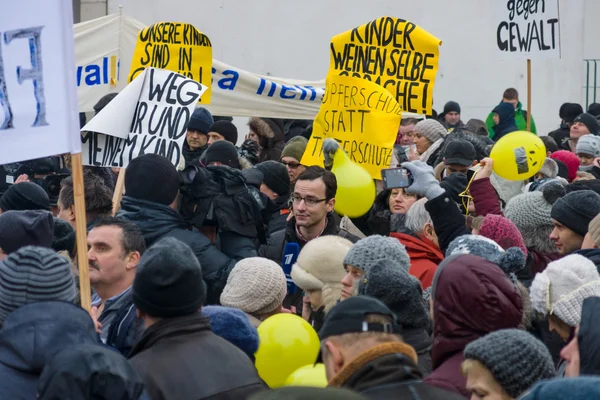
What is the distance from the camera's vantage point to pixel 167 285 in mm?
3656

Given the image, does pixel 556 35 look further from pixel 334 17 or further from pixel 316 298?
pixel 334 17

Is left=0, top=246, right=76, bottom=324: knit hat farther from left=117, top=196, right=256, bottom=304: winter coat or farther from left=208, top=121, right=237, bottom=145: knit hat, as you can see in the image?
left=208, top=121, right=237, bottom=145: knit hat

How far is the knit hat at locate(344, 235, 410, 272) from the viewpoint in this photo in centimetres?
471

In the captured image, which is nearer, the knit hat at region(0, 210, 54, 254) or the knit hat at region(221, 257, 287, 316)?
the knit hat at region(221, 257, 287, 316)

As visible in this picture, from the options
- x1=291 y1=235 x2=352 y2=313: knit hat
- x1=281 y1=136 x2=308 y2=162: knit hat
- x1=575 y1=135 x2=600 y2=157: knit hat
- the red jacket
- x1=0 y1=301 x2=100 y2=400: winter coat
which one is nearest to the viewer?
x1=0 y1=301 x2=100 y2=400: winter coat

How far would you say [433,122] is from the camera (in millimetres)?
9734

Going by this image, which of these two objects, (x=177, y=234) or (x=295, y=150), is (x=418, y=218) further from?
(x=295, y=150)

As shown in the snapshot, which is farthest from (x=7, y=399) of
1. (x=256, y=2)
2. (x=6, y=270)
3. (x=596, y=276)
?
(x=256, y=2)

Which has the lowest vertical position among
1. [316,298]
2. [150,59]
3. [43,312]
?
[316,298]

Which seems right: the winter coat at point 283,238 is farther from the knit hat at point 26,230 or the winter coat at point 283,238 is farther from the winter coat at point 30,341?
the winter coat at point 30,341

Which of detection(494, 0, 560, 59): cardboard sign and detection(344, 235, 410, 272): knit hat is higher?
detection(494, 0, 560, 59): cardboard sign

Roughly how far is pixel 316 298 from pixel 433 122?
15.7 feet

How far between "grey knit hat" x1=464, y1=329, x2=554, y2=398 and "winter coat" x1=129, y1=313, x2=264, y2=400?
0.77 meters

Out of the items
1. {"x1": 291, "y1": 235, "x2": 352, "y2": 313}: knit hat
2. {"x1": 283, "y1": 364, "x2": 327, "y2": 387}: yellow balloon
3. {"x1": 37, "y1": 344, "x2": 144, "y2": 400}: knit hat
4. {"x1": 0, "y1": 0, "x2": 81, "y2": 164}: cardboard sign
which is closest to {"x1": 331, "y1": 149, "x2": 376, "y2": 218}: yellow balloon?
{"x1": 291, "y1": 235, "x2": 352, "y2": 313}: knit hat
